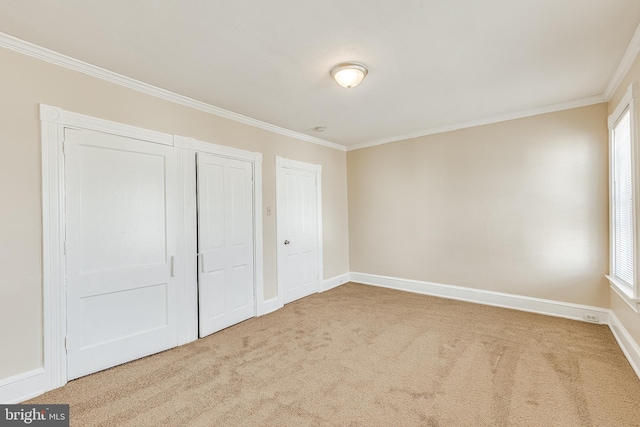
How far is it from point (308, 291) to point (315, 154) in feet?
7.88

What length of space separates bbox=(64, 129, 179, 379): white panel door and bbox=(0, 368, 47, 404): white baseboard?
0.62ft

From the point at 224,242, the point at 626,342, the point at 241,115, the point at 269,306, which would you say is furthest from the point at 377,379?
the point at 241,115

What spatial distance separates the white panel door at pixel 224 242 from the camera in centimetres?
334

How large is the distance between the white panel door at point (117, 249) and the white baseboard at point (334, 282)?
2.67 metres

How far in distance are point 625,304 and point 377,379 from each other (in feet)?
8.38

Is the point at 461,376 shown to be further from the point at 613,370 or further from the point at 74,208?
the point at 74,208

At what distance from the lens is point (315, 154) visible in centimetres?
510

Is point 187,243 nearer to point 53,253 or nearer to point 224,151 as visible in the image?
point 53,253

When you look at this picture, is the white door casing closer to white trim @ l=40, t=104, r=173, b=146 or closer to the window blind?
white trim @ l=40, t=104, r=173, b=146

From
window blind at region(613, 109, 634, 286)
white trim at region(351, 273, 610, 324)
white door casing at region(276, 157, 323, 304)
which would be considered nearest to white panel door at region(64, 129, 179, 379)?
white door casing at region(276, 157, 323, 304)

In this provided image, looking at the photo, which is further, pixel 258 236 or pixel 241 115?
pixel 258 236

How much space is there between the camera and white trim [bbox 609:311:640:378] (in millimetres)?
2398

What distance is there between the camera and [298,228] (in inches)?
187

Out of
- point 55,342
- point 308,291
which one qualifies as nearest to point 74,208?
point 55,342
